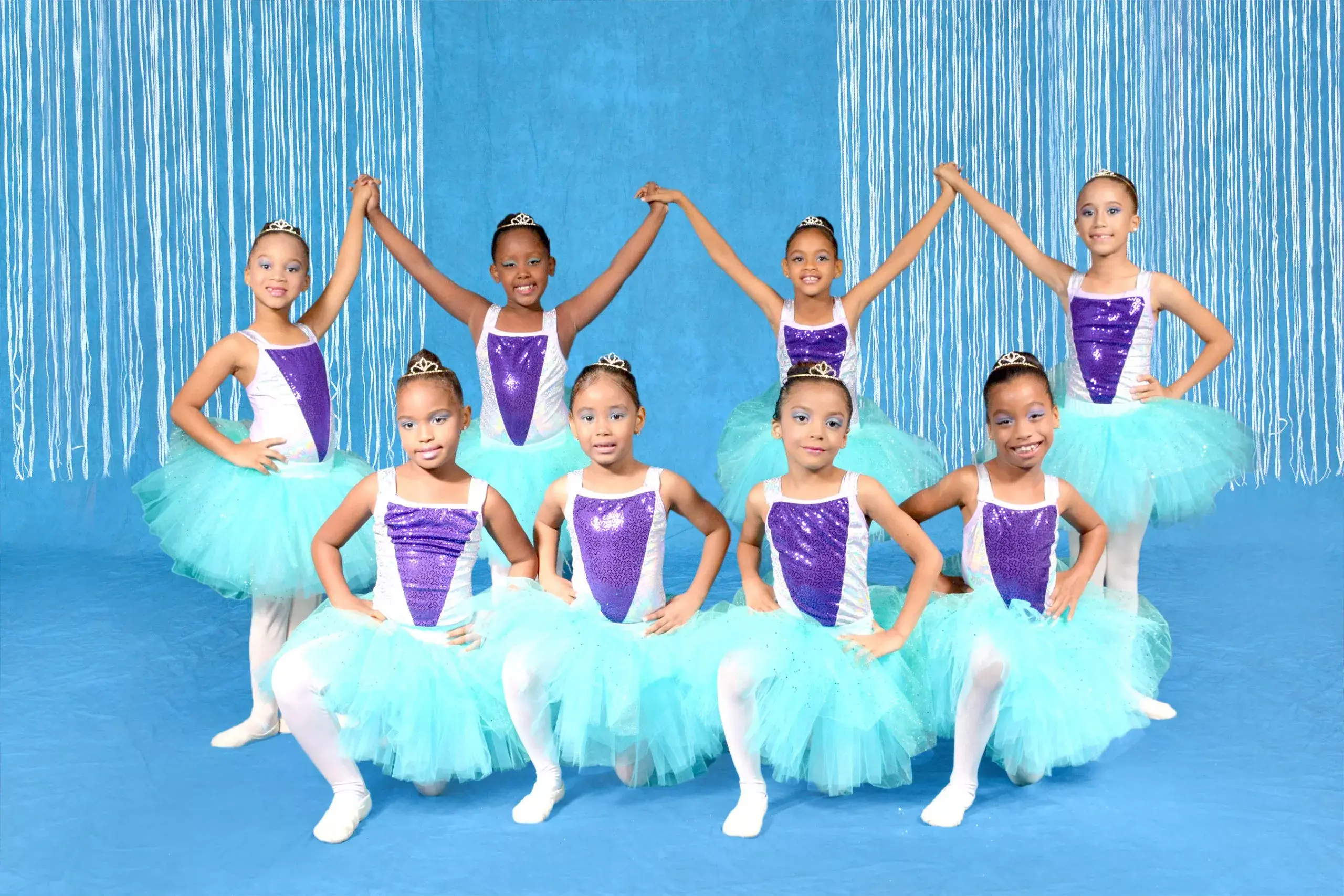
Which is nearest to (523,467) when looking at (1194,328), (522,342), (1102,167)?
(522,342)

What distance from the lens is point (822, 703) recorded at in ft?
9.80

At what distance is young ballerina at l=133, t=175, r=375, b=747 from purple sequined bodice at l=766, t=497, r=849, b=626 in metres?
1.11

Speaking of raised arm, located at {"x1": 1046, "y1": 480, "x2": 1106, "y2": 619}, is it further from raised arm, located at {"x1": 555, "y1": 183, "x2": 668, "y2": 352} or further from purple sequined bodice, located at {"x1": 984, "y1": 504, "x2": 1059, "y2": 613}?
raised arm, located at {"x1": 555, "y1": 183, "x2": 668, "y2": 352}

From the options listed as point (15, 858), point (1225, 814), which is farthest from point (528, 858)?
point (1225, 814)

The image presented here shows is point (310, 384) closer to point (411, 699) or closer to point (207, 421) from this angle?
point (207, 421)

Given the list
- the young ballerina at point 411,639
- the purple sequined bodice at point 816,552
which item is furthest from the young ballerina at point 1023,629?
the young ballerina at point 411,639

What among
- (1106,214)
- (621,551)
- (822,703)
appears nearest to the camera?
(822,703)

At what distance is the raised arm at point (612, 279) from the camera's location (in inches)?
155

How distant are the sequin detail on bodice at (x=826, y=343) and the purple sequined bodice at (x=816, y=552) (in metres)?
0.72

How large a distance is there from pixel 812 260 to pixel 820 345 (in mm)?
241

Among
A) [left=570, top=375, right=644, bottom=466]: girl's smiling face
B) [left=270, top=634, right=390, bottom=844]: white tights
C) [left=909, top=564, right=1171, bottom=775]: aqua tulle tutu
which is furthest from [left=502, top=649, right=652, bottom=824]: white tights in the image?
[left=909, top=564, right=1171, bottom=775]: aqua tulle tutu

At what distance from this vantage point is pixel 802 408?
3096 mm

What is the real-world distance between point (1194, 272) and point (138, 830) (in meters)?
4.23

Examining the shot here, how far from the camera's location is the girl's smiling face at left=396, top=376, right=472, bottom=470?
125 inches
